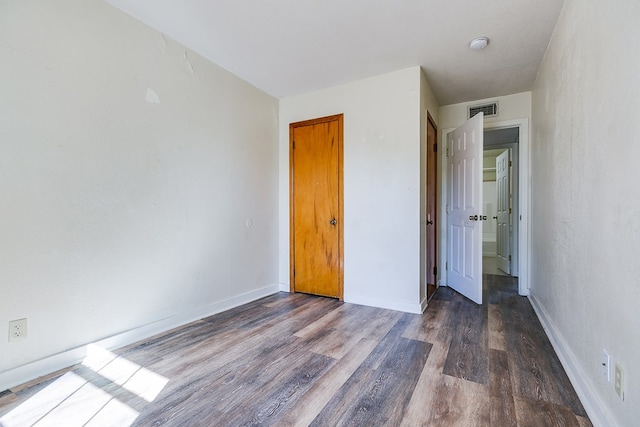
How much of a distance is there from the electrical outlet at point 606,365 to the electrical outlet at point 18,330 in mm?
3001

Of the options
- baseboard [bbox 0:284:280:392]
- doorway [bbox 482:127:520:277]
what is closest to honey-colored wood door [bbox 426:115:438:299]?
doorway [bbox 482:127:520:277]

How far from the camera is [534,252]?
3.21 meters

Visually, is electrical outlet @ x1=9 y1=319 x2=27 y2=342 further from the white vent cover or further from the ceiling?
the white vent cover

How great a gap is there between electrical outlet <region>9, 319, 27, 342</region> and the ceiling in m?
2.15

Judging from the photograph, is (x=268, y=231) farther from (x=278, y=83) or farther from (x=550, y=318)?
(x=550, y=318)

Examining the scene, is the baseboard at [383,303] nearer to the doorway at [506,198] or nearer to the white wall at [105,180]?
the white wall at [105,180]

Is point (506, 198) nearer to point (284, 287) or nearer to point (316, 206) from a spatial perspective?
point (316, 206)

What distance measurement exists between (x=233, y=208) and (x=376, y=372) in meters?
2.09

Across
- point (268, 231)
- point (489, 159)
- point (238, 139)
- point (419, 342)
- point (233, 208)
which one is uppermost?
point (489, 159)

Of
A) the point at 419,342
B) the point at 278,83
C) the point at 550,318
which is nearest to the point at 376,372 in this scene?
the point at 419,342

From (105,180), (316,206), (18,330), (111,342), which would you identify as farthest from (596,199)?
(18,330)

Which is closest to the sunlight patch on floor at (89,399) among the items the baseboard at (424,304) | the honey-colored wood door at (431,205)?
the baseboard at (424,304)

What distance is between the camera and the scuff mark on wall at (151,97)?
91.7 inches

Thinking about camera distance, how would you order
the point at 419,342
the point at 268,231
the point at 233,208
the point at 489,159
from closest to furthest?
1. the point at 419,342
2. the point at 233,208
3. the point at 268,231
4. the point at 489,159
